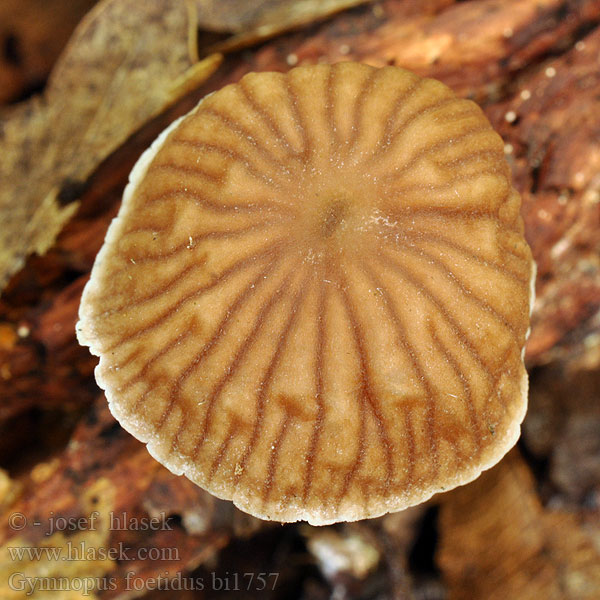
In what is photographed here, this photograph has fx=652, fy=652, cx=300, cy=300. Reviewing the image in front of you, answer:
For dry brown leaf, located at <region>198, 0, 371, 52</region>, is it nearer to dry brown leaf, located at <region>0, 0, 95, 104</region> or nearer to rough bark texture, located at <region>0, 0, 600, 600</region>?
rough bark texture, located at <region>0, 0, 600, 600</region>

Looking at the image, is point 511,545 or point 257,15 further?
point 511,545

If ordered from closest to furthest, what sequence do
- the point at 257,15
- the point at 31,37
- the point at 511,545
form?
the point at 257,15 < the point at 511,545 < the point at 31,37

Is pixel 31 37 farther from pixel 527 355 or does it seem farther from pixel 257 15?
pixel 527 355

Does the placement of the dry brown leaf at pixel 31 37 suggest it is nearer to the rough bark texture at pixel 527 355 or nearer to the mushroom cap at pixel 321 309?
the rough bark texture at pixel 527 355

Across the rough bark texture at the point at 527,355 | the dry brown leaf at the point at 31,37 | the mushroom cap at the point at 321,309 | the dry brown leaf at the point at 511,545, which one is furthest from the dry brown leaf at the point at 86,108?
the dry brown leaf at the point at 511,545

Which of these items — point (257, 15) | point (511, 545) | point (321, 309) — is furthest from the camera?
point (511, 545)

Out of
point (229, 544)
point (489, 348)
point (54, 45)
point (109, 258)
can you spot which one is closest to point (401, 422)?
point (489, 348)

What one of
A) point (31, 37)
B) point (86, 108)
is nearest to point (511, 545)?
point (86, 108)

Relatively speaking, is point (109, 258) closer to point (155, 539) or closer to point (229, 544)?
point (155, 539)
